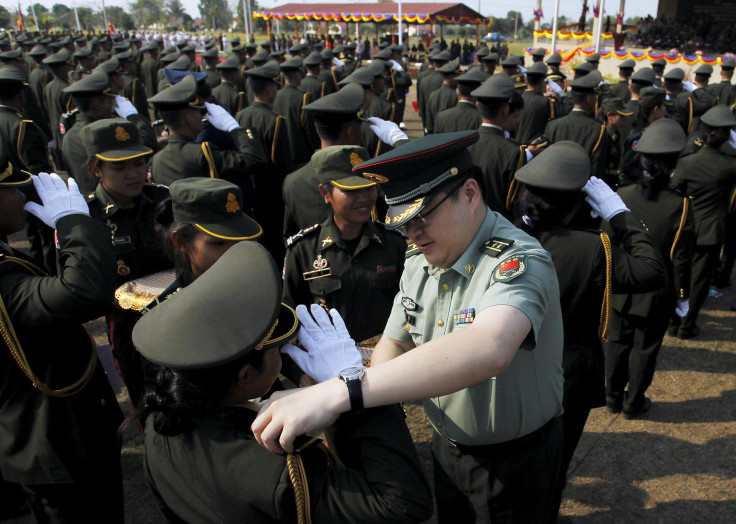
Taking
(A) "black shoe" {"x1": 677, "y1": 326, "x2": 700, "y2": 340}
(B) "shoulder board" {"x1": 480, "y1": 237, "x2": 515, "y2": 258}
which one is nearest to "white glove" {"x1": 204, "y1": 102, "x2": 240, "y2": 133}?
(B) "shoulder board" {"x1": 480, "y1": 237, "x2": 515, "y2": 258}

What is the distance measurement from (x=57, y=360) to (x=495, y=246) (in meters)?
1.90

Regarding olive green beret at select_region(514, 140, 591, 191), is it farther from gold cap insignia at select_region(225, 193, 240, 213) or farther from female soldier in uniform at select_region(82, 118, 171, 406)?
female soldier in uniform at select_region(82, 118, 171, 406)

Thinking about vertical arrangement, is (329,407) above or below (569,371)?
above

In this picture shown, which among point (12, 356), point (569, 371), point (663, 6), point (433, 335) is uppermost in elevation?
point (663, 6)

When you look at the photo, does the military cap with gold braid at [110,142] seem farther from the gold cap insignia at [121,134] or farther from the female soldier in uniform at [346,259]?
the female soldier in uniform at [346,259]

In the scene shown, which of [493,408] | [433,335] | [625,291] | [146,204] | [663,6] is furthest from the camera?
[663,6]

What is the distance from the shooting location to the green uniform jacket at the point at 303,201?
13.5 ft

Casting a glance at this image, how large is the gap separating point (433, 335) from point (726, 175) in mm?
4441

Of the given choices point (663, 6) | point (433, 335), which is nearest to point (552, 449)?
point (433, 335)

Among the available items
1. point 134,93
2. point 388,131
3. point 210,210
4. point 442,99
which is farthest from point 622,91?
point 210,210

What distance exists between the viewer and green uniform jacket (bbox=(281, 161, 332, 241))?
412 cm

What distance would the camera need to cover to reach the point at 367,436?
4.58ft

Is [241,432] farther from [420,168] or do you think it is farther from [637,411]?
[637,411]

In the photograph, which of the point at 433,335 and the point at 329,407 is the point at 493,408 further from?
the point at 329,407
